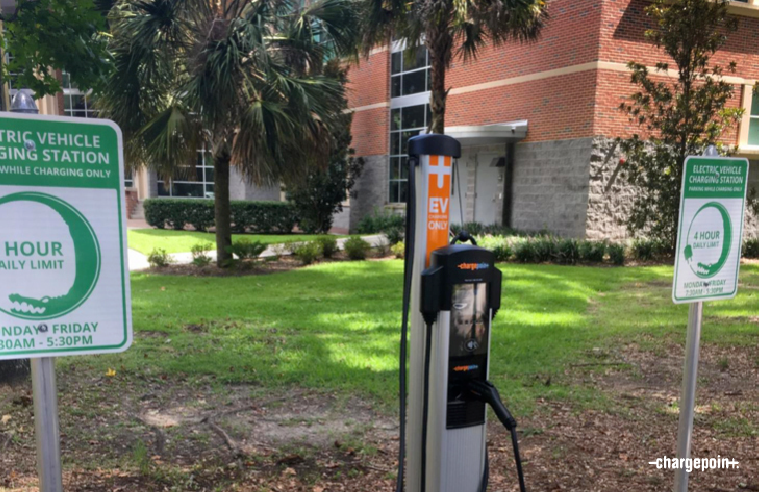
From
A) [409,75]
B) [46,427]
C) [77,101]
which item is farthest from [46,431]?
[77,101]

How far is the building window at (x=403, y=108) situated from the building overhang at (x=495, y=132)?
13.3 feet

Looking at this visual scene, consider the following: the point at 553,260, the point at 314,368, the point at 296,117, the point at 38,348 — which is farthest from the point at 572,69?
the point at 38,348

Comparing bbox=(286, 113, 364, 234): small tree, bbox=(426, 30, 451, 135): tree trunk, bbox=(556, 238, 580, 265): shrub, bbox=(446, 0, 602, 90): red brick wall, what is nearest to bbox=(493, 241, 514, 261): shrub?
bbox=(556, 238, 580, 265): shrub

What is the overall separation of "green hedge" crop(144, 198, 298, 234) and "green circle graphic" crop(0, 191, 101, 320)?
65.6 ft

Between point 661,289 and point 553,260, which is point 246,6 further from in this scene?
point 661,289

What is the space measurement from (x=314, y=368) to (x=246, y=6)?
869 cm

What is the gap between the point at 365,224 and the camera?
65.7ft

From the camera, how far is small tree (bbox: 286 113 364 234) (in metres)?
21.2

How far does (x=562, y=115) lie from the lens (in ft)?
49.0

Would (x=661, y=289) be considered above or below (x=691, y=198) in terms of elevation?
below

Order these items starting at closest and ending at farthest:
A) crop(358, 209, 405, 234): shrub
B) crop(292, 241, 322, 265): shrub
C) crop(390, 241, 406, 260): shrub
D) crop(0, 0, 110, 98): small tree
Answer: crop(0, 0, 110, 98): small tree < crop(292, 241, 322, 265): shrub < crop(390, 241, 406, 260): shrub < crop(358, 209, 405, 234): shrub

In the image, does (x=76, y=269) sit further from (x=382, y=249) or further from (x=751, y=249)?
(x=751, y=249)

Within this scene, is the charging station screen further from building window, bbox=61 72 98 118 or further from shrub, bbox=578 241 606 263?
shrub, bbox=578 241 606 263

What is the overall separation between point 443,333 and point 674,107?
43.2 feet
